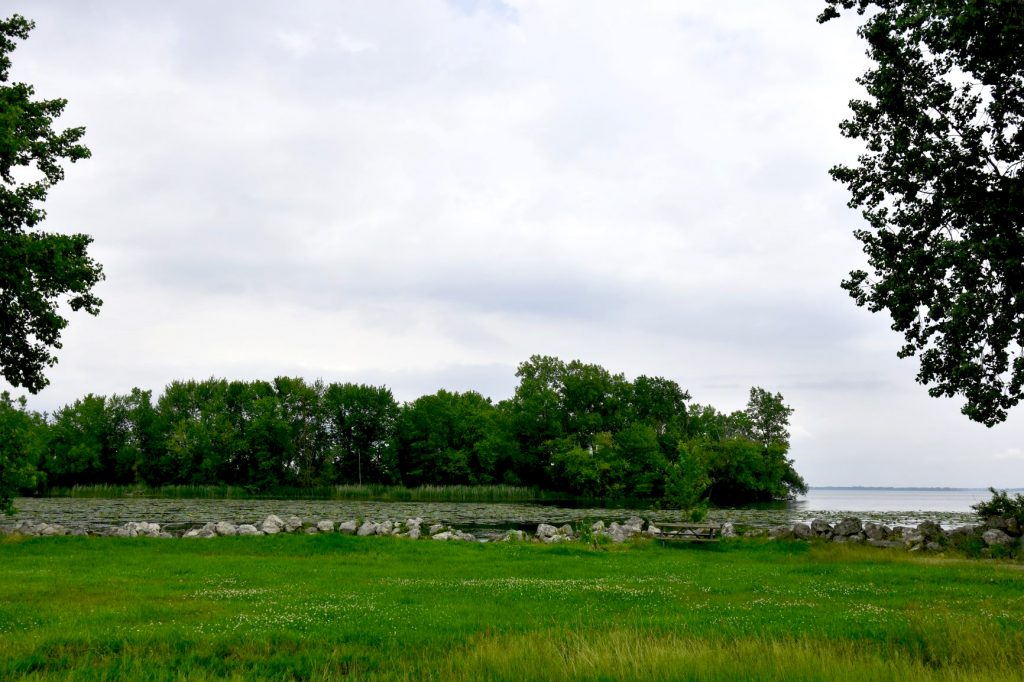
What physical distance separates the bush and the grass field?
831cm

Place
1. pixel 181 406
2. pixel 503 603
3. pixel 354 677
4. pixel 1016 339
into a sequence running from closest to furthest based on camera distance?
pixel 354 677 < pixel 503 603 < pixel 1016 339 < pixel 181 406

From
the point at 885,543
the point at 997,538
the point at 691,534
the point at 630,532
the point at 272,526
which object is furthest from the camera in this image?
the point at 630,532

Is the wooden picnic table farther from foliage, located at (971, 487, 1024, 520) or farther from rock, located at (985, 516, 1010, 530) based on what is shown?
foliage, located at (971, 487, 1024, 520)

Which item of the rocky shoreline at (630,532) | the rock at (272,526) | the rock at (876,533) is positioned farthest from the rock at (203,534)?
the rock at (876,533)

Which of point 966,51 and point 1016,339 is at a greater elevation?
point 966,51

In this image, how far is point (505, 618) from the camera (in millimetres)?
11992

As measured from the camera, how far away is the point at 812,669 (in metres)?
6.96

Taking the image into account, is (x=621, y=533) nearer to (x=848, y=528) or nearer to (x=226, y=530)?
(x=848, y=528)

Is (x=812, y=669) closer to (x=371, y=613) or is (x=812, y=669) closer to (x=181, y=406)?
(x=371, y=613)

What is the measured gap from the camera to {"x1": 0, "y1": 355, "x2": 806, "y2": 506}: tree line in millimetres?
106062

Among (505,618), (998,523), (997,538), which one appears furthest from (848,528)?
(505,618)

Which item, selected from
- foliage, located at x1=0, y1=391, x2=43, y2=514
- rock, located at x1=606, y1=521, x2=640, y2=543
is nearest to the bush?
rock, located at x1=606, y1=521, x2=640, y2=543

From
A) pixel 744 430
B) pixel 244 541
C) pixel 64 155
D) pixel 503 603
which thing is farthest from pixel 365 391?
pixel 503 603

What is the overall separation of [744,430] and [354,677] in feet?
418
